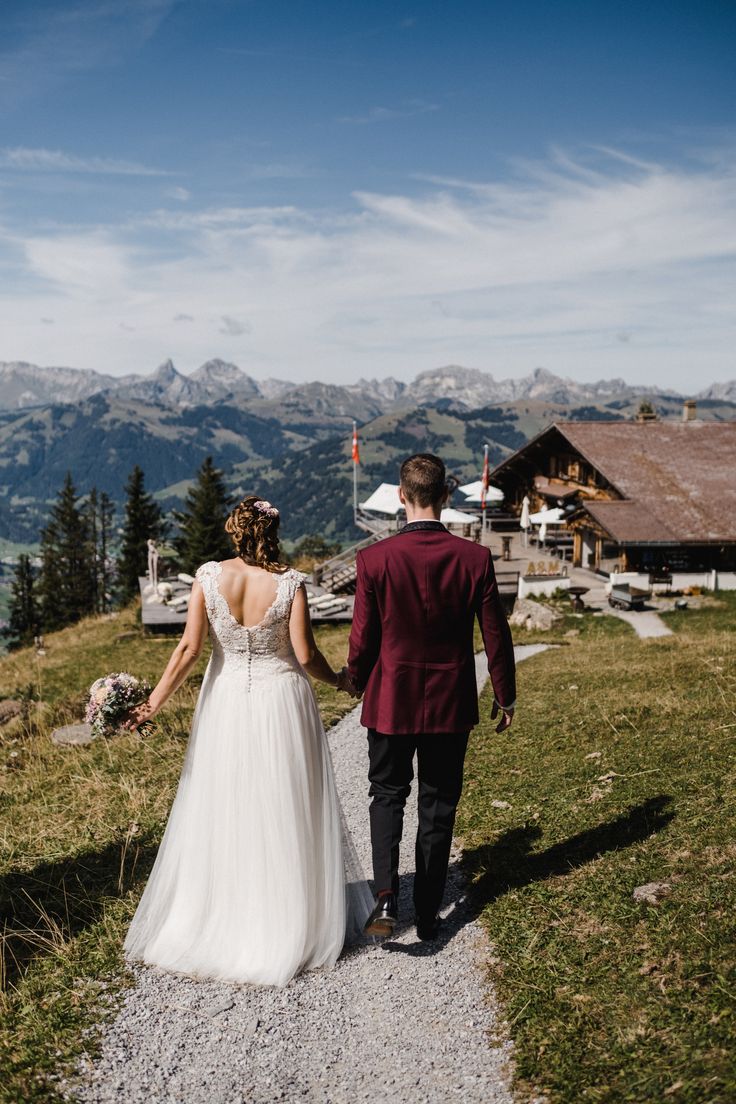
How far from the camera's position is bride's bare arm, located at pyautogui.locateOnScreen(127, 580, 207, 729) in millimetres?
5023

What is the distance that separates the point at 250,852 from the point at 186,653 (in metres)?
1.28

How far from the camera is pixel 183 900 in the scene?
200 inches

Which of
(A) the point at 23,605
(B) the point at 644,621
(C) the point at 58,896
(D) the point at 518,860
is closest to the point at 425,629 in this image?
(D) the point at 518,860

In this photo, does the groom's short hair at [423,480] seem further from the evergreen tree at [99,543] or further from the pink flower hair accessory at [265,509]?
the evergreen tree at [99,543]

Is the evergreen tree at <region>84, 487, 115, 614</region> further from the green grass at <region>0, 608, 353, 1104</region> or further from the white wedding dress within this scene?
the white wedding dress

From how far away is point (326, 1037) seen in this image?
14.2ft

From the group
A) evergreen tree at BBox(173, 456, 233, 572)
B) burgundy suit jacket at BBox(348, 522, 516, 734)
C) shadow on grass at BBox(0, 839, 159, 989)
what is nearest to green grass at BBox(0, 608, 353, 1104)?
shadow on grass at BBox(0, 839, 159, 989)

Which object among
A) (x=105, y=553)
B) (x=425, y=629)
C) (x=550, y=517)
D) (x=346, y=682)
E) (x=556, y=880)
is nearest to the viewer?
(x=425, y=629)

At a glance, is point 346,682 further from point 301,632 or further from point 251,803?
point 251,803

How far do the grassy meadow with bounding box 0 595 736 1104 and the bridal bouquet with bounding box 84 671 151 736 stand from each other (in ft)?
4.36

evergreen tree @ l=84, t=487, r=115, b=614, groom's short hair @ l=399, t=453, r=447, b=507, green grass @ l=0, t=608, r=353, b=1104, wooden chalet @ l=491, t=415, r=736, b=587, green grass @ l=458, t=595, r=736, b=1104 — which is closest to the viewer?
green grass @ l=458, t=595, r=736, b=1104

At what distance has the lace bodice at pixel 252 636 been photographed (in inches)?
197

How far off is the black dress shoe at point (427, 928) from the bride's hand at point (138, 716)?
2.22 meters

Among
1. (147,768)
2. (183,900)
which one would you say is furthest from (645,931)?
(147,768)
